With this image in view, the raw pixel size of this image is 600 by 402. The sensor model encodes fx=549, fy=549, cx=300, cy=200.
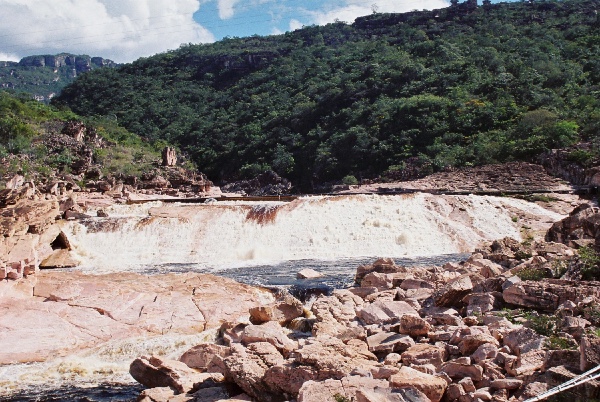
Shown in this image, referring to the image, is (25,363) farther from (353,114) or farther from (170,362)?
(353,114)

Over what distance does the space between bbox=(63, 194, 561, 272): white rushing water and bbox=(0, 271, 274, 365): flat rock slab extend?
4.73 m

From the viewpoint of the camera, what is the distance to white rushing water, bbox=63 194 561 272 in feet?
59.2

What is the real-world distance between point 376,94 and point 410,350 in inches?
1781

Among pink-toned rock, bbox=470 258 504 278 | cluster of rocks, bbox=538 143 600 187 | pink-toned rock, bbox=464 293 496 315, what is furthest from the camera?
cluster of rocks, bbox=538 143 600 187

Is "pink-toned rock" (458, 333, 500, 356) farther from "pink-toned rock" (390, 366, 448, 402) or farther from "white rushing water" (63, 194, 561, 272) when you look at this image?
"white rushing water" (63, 194, 561, 272)

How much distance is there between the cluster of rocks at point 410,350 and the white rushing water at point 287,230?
8.15 m

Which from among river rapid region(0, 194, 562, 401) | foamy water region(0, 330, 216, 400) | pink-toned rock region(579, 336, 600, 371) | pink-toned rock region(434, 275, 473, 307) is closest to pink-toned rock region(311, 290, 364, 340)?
pink-toned rock region(434, 275, 473, 307)

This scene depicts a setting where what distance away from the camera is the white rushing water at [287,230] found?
18047 millimetres

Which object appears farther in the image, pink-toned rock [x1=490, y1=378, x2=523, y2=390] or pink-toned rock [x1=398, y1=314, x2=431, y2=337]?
pink-toned rock [x1=398, y1=314, x2=431, y2=337]

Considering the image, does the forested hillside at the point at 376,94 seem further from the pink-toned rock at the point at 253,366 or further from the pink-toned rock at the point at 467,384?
the pink-toned rock at the point at 467,384

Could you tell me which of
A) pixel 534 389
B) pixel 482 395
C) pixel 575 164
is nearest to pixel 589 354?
pixel 534 389

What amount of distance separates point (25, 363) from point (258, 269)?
7349 mm

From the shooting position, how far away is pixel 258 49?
78.6 meters

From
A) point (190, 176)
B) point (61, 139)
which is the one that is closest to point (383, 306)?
point (190, 176)
